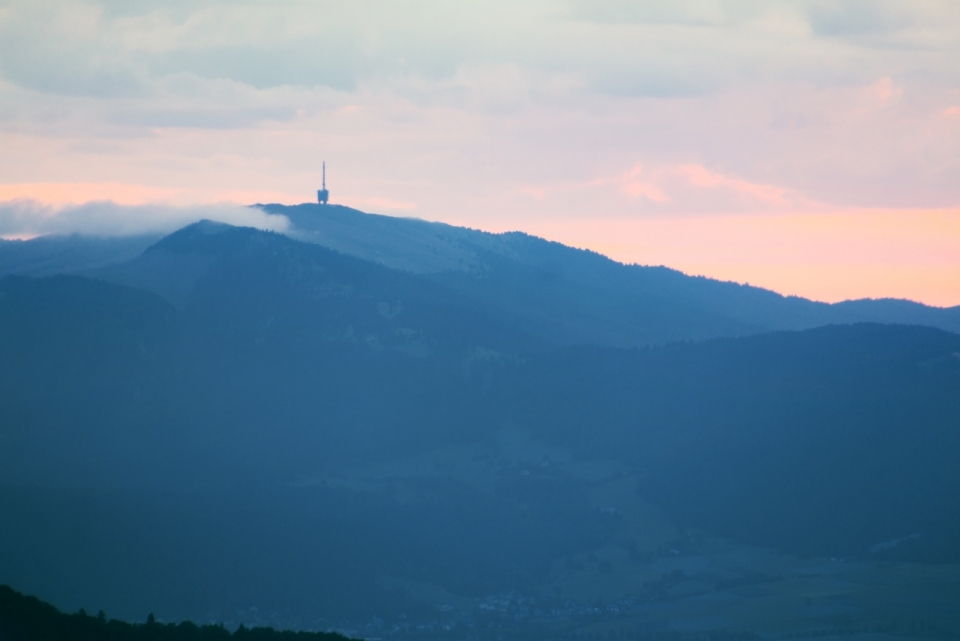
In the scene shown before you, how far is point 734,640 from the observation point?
196500 mm

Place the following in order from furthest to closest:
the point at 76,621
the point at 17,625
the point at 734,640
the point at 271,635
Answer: the point at 734,640
the point at 271,635
the point at 76,621
the point at 17,625

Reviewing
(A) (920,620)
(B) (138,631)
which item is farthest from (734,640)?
(B) (138,631)

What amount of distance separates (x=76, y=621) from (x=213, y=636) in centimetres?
1120

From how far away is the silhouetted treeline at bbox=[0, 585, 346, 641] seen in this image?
97000mm

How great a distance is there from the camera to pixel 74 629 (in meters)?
102

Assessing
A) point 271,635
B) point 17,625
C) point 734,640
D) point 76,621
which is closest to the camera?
point 17,625

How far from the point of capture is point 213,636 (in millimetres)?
109438

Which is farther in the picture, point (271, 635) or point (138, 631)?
point (271, 635)

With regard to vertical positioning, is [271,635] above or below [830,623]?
above

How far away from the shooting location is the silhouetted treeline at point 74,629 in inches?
3819

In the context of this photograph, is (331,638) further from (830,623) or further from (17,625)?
(830,623)

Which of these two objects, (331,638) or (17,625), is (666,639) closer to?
(331,638)

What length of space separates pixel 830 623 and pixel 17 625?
133 metres

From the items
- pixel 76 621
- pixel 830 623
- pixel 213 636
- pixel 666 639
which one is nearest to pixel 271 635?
pixel 213 636
